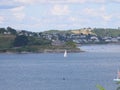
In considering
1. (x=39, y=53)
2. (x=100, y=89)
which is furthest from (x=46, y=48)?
(x=100, y=89)

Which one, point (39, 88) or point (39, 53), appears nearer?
point (39, 88)

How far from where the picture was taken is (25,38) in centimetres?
19788

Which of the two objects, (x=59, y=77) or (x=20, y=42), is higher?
(x=59, y=77)

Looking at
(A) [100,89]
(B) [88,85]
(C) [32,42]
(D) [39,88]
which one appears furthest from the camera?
(C) [32,42]

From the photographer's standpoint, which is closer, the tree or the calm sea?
the calm sea

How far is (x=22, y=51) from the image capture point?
199 m

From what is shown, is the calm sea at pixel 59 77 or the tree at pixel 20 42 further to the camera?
the tree at pixel 20 42

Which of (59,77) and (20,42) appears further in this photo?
(20,42)

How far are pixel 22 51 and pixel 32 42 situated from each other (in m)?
6.48

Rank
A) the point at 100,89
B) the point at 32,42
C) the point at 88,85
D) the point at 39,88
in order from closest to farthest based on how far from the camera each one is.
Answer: the point at 100,89, the point at 39,88, the point at 88,85, the point at 32,42

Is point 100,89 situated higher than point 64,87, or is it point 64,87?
point 100,89

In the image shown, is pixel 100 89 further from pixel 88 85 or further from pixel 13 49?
pixel 13 49

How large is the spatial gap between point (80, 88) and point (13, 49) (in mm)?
138573

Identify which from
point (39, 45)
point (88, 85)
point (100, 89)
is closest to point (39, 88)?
point (88, 85)
